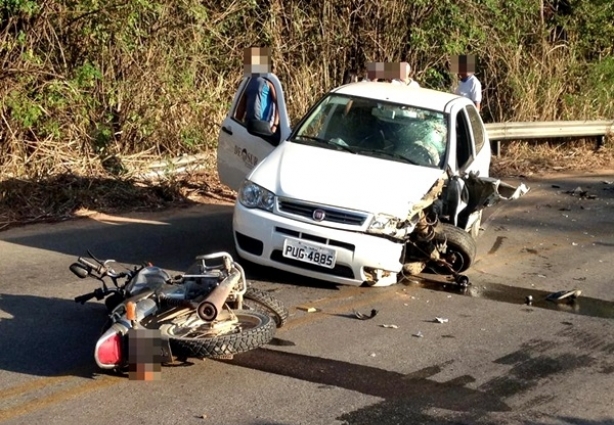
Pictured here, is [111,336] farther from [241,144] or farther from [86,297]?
[241,144]

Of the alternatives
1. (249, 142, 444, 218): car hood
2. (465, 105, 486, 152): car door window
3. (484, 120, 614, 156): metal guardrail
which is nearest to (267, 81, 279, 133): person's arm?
(249, 142, 444, 218): car hood

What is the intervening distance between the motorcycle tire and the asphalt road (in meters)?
0.19

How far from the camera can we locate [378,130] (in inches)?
381

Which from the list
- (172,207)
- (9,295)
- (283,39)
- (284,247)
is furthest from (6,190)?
(283,39)

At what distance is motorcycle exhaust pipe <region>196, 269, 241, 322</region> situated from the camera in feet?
19.8

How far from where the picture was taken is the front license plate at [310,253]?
8133 millimetres

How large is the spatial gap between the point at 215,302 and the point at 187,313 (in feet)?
0.98

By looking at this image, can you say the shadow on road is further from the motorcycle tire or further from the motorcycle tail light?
the motorcycle tire

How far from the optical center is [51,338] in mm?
6770

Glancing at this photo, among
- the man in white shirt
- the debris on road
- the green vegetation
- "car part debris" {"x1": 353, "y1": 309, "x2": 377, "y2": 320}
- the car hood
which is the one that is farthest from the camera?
the man in white shirt

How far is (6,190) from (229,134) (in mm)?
2890

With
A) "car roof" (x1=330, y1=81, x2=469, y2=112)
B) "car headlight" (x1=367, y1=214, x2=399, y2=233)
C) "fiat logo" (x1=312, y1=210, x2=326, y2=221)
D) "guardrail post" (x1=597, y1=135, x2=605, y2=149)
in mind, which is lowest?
"guardrail post" (x1=597, y1=135, x2=605, y2=149)

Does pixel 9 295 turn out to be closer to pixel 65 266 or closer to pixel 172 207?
pixel 65 266

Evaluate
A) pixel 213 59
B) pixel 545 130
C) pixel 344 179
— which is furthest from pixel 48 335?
pixel 545 130
